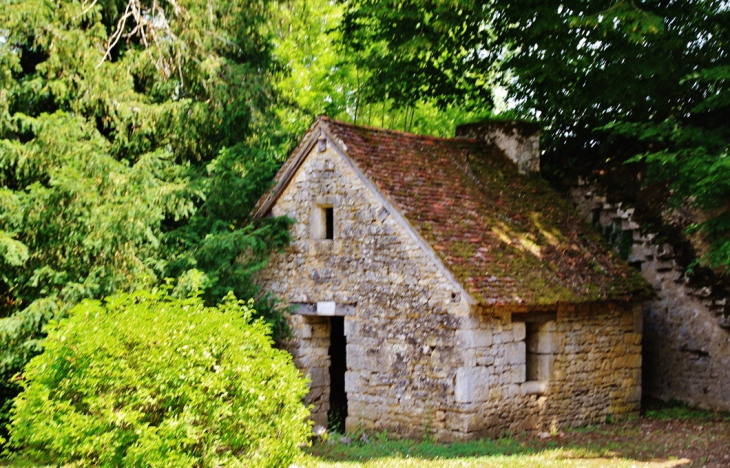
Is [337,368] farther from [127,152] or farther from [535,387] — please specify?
[127,152]

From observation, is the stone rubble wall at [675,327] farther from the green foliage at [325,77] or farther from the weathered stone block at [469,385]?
the green foliage at [325,77]

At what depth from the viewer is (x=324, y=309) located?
1212 cm

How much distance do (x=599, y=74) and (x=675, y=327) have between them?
483 centimetres

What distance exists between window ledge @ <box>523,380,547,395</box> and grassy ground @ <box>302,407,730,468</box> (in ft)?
2.16

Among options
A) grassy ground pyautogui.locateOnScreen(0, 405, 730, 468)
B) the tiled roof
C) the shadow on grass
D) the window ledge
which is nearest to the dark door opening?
grassy ground pyautogui.locateOnScreen(0, 405, 730, 468)

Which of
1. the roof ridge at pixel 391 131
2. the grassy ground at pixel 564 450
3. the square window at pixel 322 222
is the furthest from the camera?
the square window at pixel 322 222

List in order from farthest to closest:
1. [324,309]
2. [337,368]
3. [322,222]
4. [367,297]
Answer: [337,368] → [322,222] → [324,309] → [367,297]

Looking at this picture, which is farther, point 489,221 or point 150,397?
point 489,221

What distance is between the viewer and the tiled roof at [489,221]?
11.1 m

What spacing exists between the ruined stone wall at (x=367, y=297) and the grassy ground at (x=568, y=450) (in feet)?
2.18

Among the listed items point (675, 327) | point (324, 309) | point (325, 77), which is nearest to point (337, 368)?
point (324, 309)

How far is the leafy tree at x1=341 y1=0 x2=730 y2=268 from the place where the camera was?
37.5ft

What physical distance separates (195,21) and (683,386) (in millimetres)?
10641

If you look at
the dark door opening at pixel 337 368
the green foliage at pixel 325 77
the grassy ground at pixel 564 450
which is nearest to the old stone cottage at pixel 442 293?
the dark door opening at pixel 337 368
